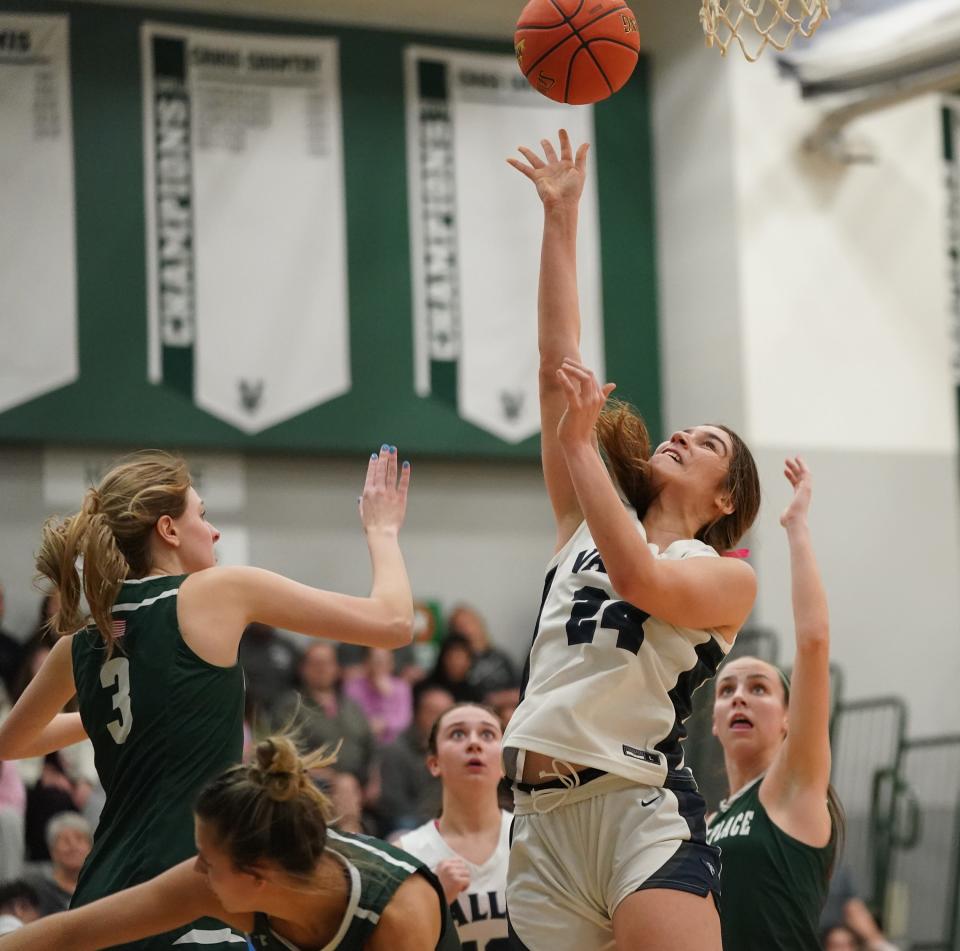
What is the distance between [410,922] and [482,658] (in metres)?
7.94

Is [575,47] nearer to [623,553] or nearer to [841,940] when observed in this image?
[623,553]

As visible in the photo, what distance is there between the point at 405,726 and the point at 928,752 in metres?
4.21

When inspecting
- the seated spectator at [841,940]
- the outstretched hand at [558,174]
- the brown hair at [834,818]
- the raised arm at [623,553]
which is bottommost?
the seated spectator at [841,940]

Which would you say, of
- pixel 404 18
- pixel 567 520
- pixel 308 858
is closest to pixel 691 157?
pixel 404 18

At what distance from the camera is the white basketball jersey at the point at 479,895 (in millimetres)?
5102

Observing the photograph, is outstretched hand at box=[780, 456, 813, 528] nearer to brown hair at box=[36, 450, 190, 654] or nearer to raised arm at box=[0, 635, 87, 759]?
brown hair at box=[36, 450, 190, 654]

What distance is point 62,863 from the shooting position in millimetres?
7668

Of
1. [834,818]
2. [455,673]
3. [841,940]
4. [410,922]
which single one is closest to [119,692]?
[410,922]

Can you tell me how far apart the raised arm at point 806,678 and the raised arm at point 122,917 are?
5.88 feet

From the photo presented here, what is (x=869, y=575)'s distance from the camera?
12.4 m

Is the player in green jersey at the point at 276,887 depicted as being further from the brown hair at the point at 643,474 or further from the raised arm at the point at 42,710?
the brown hair at the point at 643,474

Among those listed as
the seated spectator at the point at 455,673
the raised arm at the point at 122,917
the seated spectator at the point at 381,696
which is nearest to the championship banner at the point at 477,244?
the seated spectator at the point at 455,673

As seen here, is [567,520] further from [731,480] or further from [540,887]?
[540,887]

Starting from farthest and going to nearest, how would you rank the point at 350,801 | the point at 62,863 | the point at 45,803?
the point at 45,803, the point at 350,801, the point at 62,863
